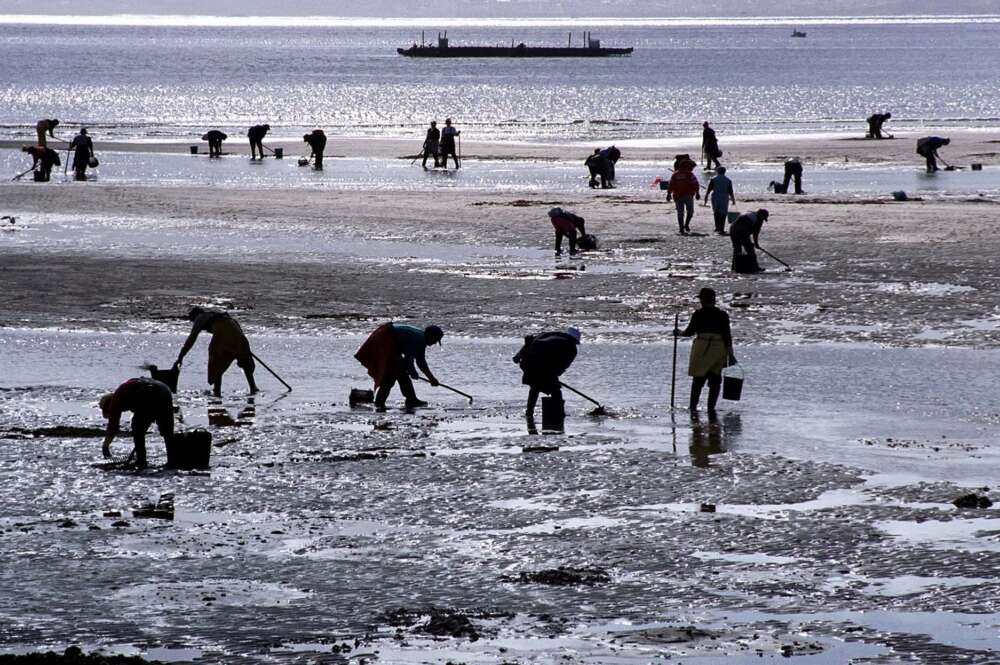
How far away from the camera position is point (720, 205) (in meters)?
31.1

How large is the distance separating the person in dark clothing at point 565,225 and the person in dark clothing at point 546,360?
453 inches

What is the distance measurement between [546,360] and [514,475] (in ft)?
7.97

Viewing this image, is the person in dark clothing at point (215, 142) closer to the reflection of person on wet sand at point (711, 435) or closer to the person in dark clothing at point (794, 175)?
the person in dark clothing at point (794, 175)

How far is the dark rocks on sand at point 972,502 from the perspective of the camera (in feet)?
43.8

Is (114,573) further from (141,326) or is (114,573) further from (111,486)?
(141,326)

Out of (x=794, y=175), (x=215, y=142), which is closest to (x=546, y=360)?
(x=794, y=175)

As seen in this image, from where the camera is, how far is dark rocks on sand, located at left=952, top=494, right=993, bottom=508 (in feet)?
43.8

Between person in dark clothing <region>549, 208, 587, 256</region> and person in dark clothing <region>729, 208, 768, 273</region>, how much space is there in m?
3.17

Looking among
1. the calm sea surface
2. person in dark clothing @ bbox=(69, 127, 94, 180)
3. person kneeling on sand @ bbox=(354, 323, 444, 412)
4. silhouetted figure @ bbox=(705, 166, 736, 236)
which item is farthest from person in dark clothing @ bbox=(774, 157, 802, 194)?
the calm sea surface

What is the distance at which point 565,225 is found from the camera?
28625mm

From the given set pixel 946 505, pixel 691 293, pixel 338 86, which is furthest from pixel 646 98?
pixel 946 505

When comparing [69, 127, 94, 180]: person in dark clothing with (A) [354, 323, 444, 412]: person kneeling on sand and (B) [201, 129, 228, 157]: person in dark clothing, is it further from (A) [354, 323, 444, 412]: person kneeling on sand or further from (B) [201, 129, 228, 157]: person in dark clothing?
(A) [354, 323, 444, 412]: person kneeling on sand

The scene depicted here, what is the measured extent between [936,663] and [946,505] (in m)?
3.72

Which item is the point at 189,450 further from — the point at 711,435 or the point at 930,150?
the point at 930,150
